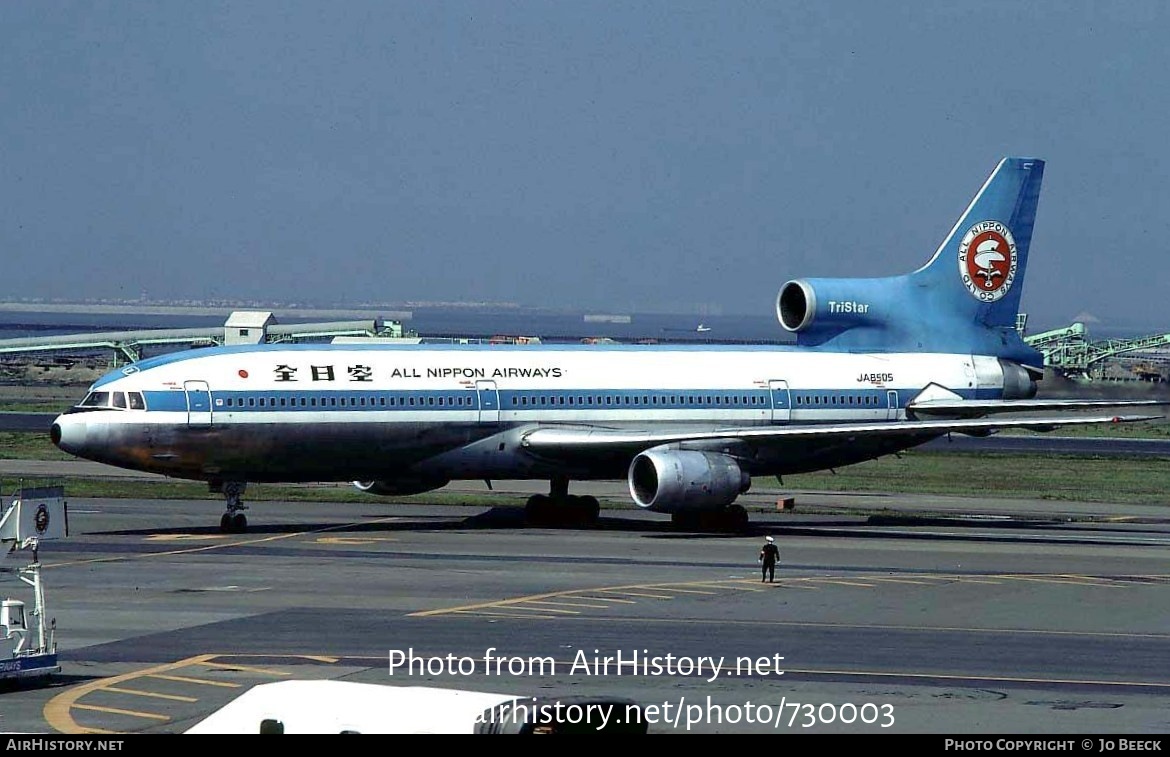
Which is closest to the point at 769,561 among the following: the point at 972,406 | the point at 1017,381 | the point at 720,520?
the point at 720,520

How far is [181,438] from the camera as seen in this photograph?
48.0m

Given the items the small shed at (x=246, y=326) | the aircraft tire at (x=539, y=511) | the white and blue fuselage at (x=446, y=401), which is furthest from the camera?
the small shed at (x=246, y=326)

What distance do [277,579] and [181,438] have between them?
1017cm

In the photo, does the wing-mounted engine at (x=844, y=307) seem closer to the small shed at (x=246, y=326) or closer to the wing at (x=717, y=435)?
the wing at (x=717, y=435)

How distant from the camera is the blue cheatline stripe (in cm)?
4878

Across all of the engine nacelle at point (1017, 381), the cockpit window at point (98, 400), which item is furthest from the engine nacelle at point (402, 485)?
the engine nacelle at point (1017, 381)

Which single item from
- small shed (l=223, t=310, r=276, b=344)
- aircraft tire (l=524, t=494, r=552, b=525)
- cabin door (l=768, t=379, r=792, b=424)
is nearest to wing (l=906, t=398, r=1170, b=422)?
cabin door (l=768, t=379, r=792, b=424)

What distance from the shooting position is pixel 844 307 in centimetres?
6025

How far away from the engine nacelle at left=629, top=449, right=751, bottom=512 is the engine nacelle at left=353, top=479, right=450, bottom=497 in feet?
22.0

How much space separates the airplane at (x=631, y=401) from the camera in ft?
160

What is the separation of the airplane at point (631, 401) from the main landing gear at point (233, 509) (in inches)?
3.4

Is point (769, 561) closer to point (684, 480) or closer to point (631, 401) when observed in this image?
point (684, 480)

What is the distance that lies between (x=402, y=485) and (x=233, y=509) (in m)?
6.23
